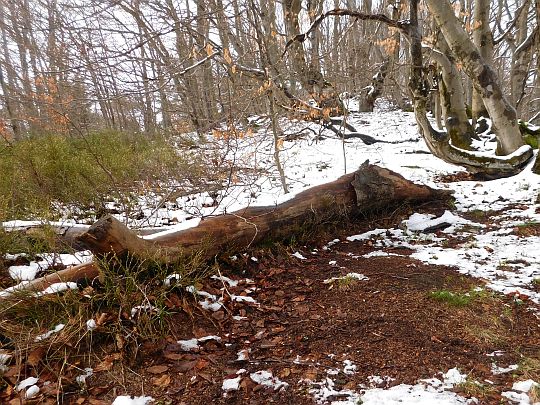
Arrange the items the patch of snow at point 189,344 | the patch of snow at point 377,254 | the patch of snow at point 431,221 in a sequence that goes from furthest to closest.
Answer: the patch of snow at point 431,221 → the patch of snow at point 377,254 → the patch of snow at point 189,344

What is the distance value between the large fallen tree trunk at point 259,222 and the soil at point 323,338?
358 mm

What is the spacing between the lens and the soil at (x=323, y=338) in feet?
6.72

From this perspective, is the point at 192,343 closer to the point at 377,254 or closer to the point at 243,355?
the point at 243,355

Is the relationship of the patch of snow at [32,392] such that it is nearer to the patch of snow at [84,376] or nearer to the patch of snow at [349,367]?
the patch of snow at [84,376]

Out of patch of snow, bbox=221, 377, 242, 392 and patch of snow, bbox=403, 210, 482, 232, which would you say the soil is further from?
patch of snow, bbox=403, 210, 482, 232

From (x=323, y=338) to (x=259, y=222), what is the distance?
1.59 meters

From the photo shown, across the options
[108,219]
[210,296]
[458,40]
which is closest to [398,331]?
[210,296]

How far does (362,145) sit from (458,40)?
601 cm

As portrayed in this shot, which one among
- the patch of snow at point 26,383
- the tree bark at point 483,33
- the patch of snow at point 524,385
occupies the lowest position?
the patch of snow at point 524,385

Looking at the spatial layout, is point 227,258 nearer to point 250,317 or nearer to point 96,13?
point 250,317

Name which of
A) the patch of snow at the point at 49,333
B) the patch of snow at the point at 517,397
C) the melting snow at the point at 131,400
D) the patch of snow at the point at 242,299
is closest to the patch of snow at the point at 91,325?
the patch of snow at the point at 49,333

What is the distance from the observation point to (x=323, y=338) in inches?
98.0

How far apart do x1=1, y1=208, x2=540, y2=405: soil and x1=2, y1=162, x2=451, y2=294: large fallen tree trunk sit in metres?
0.36

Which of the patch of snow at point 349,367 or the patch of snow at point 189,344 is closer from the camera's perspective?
the patch of snow at point 349,367
